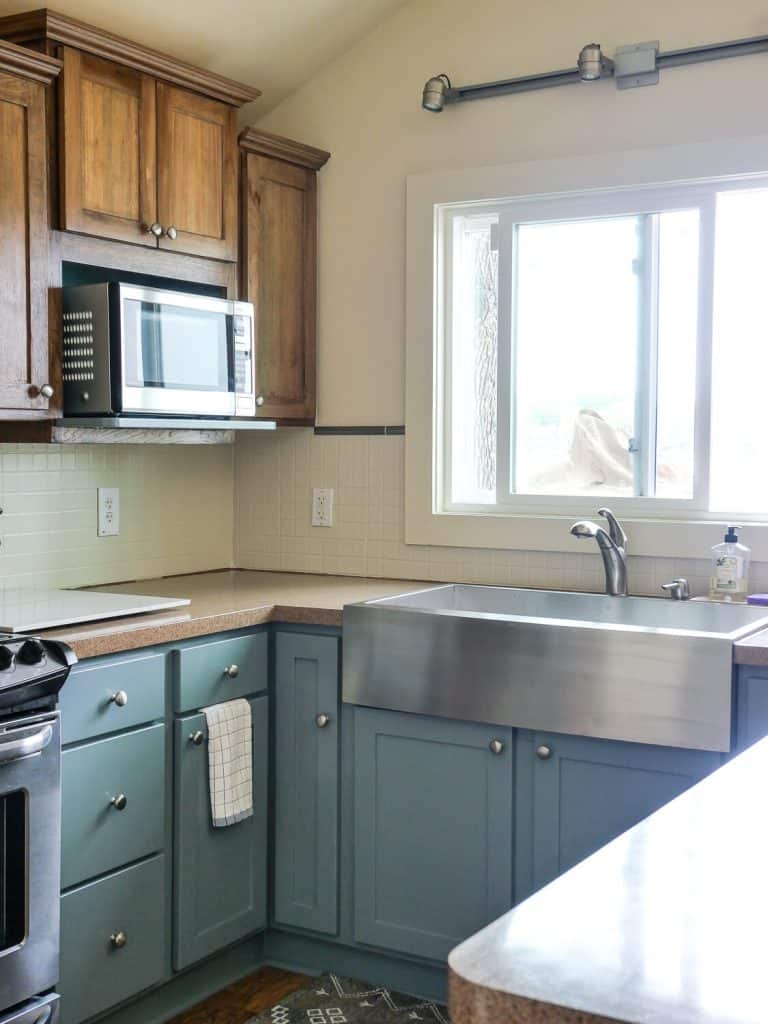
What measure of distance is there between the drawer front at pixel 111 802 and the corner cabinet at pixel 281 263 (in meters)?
1.18

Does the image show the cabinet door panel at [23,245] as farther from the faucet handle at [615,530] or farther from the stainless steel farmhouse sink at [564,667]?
the faucet handle at [615,530]

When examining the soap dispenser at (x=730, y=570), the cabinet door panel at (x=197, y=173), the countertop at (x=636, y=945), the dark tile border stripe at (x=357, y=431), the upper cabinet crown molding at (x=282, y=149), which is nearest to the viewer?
the countertop at (x=636, y=945)

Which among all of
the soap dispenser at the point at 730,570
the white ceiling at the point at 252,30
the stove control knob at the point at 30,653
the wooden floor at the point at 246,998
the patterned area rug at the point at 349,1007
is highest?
the white ceiling at the point at 252,30

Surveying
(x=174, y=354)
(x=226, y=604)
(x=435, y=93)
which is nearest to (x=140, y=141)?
(x=174, y=354)

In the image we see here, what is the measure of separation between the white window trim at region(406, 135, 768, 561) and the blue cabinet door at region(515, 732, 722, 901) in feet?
2.40

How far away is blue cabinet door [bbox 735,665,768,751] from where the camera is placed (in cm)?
232

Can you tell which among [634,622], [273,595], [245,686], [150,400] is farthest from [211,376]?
[634,622]

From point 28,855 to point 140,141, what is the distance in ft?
5.50

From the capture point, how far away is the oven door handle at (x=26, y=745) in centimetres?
212

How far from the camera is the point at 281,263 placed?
11.4 ft

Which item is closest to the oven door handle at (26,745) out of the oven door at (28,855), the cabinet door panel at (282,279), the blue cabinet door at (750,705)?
the oven door at (28,855)

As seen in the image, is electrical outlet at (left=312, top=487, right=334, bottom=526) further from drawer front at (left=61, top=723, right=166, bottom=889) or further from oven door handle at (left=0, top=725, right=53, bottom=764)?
oven door handle at (left=0, top=725, right=53, bottom=764)

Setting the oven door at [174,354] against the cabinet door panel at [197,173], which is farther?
the cabinet door panel at [197,173]

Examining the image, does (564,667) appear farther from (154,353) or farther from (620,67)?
(620,67)
